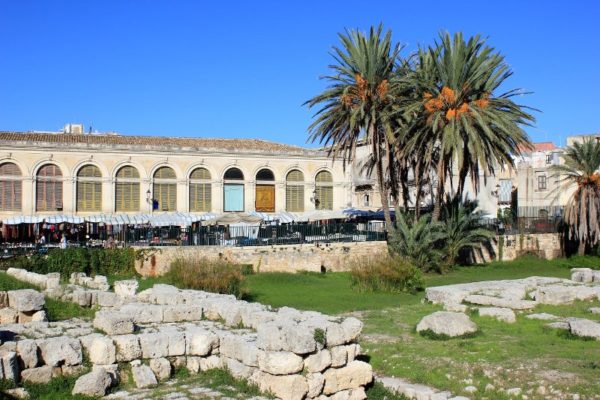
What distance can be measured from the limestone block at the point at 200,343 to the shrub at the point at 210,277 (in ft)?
28.8

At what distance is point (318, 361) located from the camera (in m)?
9.29

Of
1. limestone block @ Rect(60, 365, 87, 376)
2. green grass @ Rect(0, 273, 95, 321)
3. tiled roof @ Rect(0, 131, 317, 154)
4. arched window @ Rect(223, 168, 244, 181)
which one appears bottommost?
limestone block @ Rect(60, 365, 87, 376)

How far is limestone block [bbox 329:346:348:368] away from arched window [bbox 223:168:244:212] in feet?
120

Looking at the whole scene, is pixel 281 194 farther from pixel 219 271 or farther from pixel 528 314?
pixel 528 314

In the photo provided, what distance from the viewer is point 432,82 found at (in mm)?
28500

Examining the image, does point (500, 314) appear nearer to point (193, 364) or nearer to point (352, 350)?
point (352, 350)

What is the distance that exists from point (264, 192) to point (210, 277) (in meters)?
27.4

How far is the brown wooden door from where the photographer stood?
1838 inches

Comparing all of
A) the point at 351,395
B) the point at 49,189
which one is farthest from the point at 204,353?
the point at 49,189

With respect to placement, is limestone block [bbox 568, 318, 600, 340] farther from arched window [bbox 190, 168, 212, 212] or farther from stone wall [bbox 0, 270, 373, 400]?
arched window [bbox 190, 168, 212, 212]

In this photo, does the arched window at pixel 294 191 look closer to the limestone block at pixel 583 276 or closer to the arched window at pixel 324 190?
the arched window at pixel 324 190

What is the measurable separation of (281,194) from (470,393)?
124 ft

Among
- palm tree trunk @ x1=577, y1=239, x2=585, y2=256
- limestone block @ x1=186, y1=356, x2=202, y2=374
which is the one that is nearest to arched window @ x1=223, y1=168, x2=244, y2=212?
palm tree trunk @ x1=577, y1=239, x2=585, y2=256

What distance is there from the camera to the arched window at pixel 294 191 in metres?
47.5
